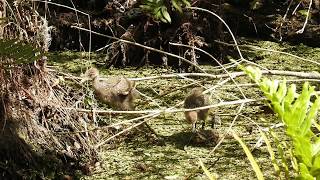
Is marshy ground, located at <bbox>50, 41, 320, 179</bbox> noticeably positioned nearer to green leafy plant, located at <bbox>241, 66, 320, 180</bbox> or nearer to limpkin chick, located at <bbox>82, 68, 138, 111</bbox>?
limpkin chick, located at <bbox>82, 68, 138, 111</bbox>

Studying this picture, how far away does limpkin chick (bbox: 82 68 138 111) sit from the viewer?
246 cm

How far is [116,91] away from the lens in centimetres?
246

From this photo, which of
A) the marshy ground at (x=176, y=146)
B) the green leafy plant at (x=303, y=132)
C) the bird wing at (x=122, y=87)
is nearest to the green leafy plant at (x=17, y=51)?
the marshy ground at (x=176, y=146)

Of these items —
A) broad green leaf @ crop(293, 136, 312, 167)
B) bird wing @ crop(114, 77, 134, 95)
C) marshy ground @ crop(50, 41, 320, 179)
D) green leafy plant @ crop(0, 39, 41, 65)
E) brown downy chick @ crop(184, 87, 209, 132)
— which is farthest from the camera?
brown downy chick @ crop(184, 87, 209, 132)

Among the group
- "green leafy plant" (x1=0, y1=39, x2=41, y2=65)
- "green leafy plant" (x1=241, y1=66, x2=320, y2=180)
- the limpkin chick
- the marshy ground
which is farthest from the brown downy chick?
"green leafy plant" (x1=241, y1=66, x2=320, y2=180)

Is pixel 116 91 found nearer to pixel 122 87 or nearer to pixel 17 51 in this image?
pixel 122 87

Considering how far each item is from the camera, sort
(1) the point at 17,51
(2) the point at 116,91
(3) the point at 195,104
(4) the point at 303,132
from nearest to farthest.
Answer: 1. (4) the point at 303,132
2. (1) the point at 17,51
3. (2) the point at 116,91
4. (3) the point at 195,104

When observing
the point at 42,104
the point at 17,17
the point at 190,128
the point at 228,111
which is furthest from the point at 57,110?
the point at 228,111

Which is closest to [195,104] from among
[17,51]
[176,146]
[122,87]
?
[176,146]

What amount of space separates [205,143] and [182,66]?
1.01 meters

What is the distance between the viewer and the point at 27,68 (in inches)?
90.3

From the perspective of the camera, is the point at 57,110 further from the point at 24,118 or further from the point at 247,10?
the point at 247,10

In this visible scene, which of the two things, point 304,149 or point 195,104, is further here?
point 195,104

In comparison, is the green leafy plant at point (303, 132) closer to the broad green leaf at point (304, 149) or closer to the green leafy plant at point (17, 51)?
the broad green leaf at point (304, 149)
